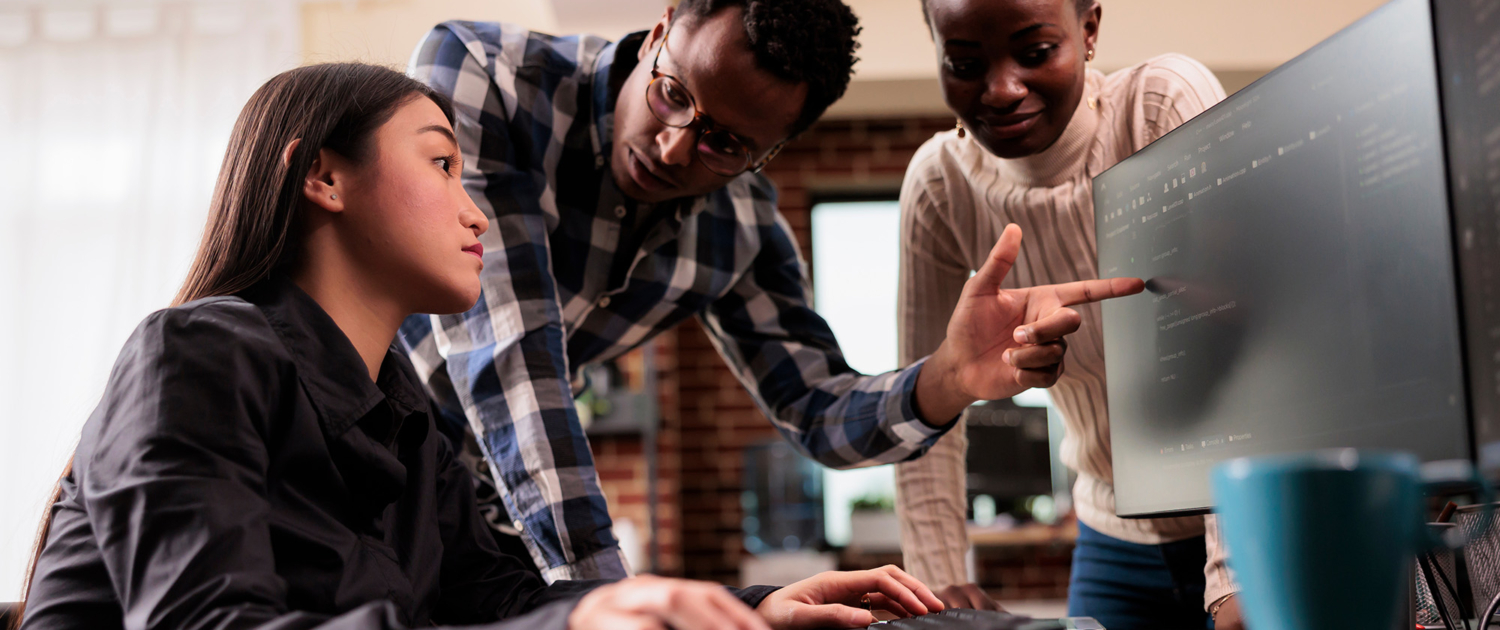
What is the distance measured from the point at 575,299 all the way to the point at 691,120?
261mm

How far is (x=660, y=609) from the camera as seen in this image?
1.51 feet

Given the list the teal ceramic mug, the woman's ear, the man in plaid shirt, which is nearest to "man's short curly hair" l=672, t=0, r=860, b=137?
the man in plaid shirt

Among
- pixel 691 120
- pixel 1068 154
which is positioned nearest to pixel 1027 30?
pixel 1068 154

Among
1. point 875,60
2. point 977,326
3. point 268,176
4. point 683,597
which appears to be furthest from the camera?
point 875,60

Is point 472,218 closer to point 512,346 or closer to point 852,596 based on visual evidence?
point 512,346

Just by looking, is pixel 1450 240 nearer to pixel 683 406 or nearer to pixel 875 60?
pixel 875 60

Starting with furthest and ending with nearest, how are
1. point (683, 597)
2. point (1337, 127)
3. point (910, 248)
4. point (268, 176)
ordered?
point (910, 248), point (268, 176), point (1337, 127), point (683, 597)

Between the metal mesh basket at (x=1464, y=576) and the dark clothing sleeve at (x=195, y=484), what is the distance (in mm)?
757

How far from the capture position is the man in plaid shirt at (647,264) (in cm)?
99

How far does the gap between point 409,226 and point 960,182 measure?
64 cm

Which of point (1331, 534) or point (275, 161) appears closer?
point (1331, 534)

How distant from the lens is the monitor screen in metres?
0.51

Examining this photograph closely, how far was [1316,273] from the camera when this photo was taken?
2.10 feet

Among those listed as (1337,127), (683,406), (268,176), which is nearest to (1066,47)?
(1337,127)
